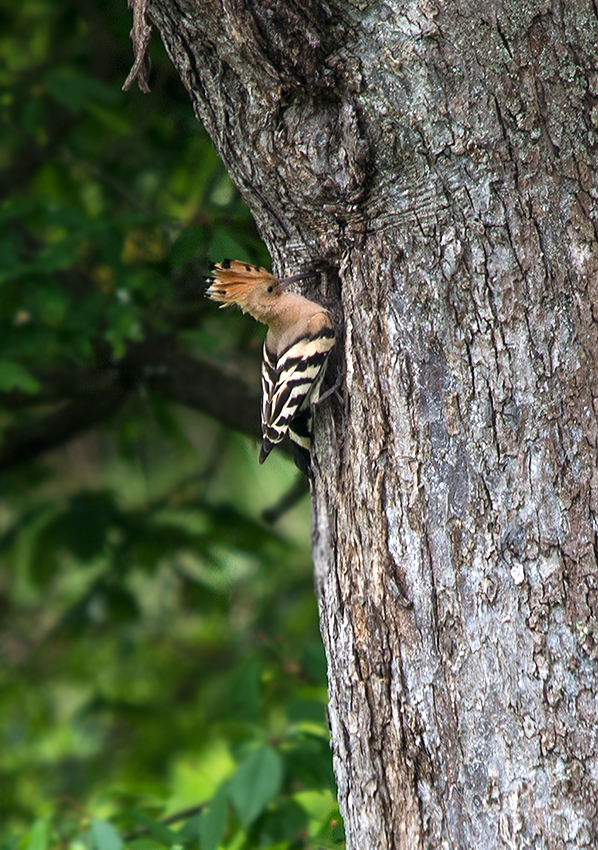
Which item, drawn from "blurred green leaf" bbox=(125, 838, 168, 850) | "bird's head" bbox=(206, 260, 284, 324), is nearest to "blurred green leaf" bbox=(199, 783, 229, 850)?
"blurred green leaf" bbox=(125, 838, 168, 850)

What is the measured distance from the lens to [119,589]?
4.50 m

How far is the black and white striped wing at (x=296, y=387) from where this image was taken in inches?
84.5

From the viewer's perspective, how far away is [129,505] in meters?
5.09

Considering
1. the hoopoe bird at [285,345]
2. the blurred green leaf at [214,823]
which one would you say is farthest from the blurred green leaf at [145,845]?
the hoopoe bird at [285,345]

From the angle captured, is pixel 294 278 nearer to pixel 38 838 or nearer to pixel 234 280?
→ pixel 234 280

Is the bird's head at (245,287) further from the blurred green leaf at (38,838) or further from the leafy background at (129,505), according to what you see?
the blurred green leaf at (38,838)

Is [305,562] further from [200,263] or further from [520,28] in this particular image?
[520,28]

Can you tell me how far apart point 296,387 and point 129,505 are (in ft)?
10.4

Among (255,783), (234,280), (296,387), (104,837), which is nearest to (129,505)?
(255,783)

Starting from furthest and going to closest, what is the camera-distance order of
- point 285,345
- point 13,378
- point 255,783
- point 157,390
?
point 157,390 → point 13,378 → point 255,783 → point 285,345


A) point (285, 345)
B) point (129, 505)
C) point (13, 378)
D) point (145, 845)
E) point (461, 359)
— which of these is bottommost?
point (145, 845)

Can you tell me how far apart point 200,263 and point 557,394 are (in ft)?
5.48

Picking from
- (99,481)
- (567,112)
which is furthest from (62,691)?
(567,112)

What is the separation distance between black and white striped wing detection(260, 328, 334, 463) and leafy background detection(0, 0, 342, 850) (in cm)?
57
